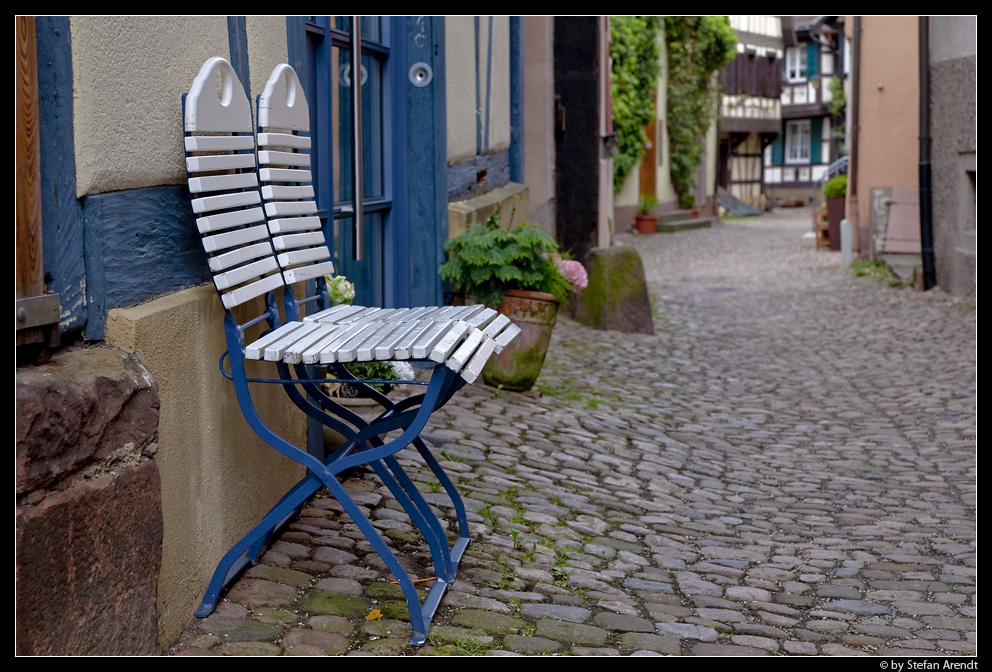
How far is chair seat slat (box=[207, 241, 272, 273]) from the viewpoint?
2650 mm

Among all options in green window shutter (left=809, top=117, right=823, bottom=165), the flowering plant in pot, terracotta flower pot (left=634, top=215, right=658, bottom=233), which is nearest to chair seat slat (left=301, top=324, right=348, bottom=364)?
the flowering plant in pot

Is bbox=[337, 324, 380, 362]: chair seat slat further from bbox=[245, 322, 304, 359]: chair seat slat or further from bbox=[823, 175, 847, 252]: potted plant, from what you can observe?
bbox=[823, 175, 847, 252]: potted plant

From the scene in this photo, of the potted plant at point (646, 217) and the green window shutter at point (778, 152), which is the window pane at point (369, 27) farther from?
the green window shutter at point (778, 152)

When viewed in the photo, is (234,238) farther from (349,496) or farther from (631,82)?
(631,82)

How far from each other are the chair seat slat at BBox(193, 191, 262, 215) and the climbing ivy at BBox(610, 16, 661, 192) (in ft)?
60.0

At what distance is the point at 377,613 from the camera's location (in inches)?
112

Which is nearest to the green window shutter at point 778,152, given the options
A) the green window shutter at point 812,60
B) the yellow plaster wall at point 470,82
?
the green window shutter at point 812,60

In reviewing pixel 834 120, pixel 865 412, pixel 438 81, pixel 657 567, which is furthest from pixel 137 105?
pixel 834 120

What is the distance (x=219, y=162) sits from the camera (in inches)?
106

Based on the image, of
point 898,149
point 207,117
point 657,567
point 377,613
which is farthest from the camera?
point 898,149

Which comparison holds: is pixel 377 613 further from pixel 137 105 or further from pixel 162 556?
pixel 137 105

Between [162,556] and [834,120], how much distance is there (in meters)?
38.5

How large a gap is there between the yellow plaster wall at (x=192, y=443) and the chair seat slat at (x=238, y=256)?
0.13 meters

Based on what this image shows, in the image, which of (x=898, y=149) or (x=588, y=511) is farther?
(x=898, y=149)
